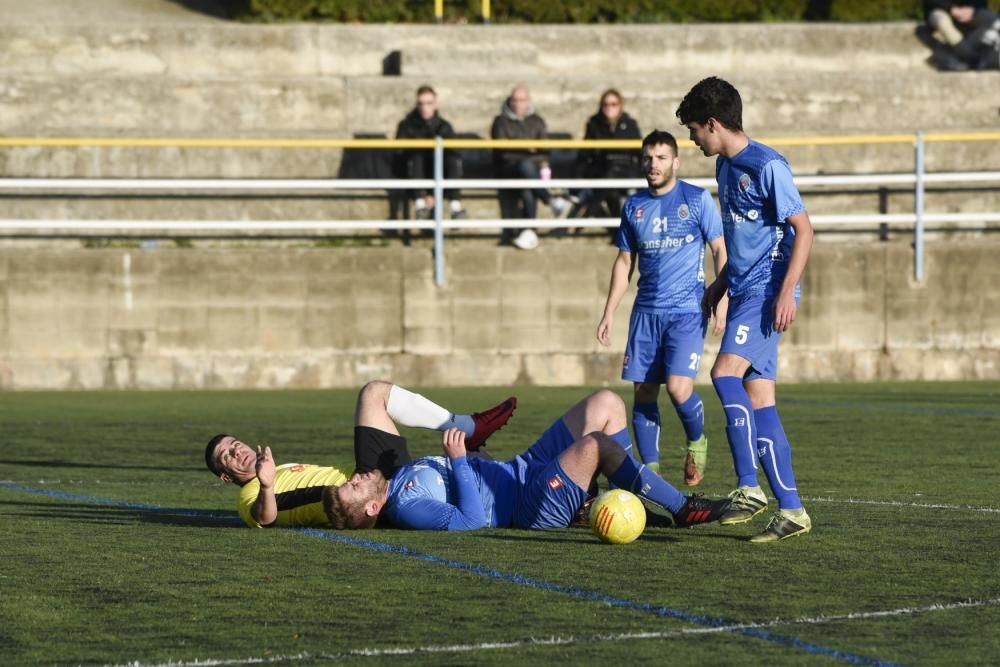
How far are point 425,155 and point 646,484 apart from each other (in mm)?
12020

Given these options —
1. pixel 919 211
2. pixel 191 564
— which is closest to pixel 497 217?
pixel 919 211

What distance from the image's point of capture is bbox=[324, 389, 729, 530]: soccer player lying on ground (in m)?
8.12

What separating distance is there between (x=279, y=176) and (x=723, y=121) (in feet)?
41.3

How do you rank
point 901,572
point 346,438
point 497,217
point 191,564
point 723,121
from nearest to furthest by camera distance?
point 901,572, point 191,564, point 723,121, point 346,438, point 497,217

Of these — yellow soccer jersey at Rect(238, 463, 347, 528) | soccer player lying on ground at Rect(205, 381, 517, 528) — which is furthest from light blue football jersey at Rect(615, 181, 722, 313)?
yellow soccer jersey at Rect(238, 463, 347, 528)

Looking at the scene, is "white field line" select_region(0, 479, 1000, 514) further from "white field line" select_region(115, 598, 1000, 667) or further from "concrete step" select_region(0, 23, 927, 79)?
"concrete step" select_region(0, 23, 927, 79)

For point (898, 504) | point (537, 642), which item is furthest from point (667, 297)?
point (537, 642)

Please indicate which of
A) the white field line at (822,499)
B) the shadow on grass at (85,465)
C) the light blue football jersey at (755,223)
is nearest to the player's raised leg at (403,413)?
the light blue football jersey at (755,223)

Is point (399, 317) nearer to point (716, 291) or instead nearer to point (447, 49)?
point (447, 49)

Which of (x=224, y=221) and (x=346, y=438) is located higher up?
(x=224, y=221)

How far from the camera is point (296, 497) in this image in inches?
340

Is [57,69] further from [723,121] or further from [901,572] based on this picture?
[901,572]

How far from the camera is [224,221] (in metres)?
19.9

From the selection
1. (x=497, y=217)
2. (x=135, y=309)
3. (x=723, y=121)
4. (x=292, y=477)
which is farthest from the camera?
(x=497, y=217)
